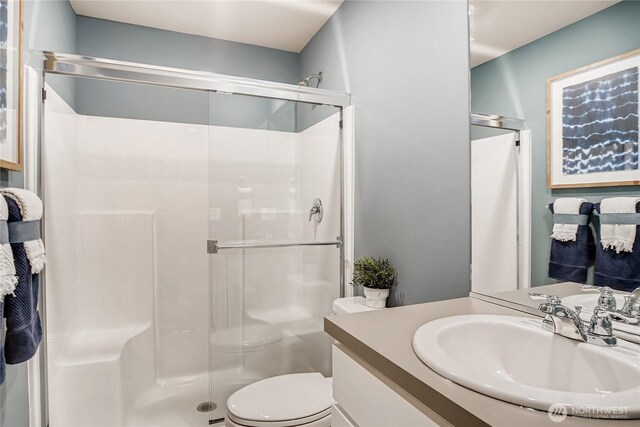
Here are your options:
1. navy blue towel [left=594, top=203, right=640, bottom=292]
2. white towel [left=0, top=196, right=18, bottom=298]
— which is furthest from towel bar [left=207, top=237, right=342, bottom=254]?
navy blue towel [left=594, top=203, right=640, bottom=292]

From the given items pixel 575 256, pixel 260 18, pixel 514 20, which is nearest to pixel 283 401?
pixel 575 256

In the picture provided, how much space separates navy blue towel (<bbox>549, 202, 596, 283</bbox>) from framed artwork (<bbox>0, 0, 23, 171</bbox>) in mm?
1745

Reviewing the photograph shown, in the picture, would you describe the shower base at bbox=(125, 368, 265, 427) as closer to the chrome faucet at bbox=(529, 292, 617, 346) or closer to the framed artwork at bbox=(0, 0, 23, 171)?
the framed artwork at bbox=(0, 0, 23, 171)

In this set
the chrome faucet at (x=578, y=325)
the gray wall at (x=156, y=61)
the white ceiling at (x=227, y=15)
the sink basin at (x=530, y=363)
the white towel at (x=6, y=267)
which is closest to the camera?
the sink basin at (x=530, y=363)

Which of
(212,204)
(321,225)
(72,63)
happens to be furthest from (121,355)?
(72,63)

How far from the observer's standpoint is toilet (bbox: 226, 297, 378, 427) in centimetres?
148

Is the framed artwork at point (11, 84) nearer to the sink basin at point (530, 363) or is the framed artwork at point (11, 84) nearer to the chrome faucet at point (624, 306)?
the sink basin at point (530, 363)

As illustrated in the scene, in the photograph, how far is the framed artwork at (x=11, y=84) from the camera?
1.21 metres

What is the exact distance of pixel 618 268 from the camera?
2.87 feet

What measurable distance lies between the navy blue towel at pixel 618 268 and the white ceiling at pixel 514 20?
0.51 metres

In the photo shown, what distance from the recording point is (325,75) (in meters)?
2.45

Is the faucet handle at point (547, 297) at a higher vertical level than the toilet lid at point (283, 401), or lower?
higher

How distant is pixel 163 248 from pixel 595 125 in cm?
243

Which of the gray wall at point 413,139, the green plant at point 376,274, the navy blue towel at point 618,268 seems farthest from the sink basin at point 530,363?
the green plant at point 376,274
